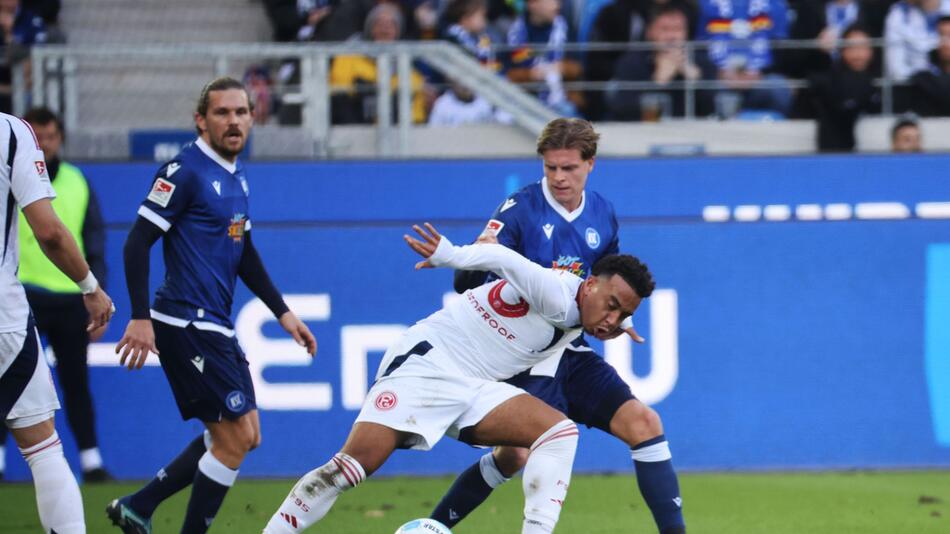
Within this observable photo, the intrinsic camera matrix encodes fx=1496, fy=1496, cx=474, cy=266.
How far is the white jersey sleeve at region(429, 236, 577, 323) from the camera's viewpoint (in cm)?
552

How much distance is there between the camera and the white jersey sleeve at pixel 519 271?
552cm

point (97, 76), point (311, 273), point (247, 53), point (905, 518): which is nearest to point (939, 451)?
point (905, 518)

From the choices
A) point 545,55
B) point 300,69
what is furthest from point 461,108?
point 300,69

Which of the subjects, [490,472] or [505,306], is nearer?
[505,306]

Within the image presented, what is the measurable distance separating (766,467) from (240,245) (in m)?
3.94

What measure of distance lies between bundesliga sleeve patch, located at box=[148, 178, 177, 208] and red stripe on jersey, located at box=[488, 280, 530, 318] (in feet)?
4.97

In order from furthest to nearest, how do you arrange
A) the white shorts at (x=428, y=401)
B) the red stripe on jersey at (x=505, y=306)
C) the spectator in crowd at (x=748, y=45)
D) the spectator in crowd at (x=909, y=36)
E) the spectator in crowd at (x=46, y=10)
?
the spectator in crowd at (x=46, y=10) → the spectator in crowd at (x=909, y=36) → the spectator in crowd at (x=748, y=45) → the red stripe on jersey at (x=505, y=306) → the white shorts at (x=428, y=401)

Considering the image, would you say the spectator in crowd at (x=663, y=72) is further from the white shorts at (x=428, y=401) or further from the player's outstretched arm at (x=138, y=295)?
the white shorts at (x=428, y=401)

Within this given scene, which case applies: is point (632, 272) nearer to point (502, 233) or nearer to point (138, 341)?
point (502, 233)

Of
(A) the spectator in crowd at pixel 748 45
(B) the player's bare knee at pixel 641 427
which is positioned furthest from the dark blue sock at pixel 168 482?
(A) the spectator in crowd at pixel 748 45

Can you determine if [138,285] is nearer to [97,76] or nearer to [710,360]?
[710,360]

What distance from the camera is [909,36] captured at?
12164mm

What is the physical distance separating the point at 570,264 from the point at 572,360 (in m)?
0.41

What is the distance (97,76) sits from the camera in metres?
10.7
